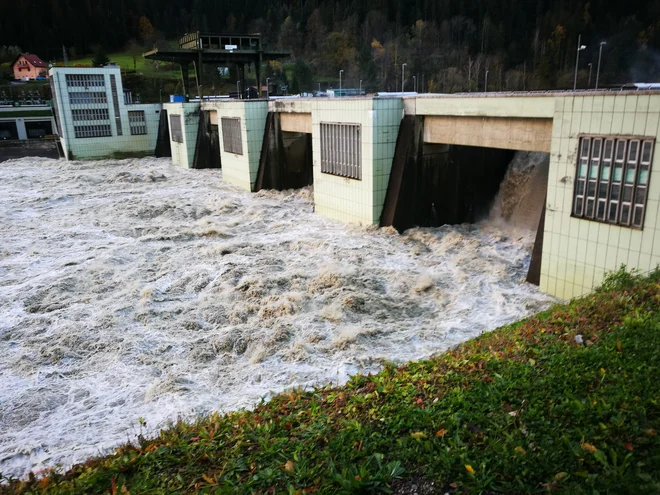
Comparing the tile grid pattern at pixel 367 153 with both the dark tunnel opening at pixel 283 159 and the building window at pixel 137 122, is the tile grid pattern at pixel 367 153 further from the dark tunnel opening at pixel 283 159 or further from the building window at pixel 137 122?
the building window at pixel 137 122

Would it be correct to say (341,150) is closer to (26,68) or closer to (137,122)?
(137,122)

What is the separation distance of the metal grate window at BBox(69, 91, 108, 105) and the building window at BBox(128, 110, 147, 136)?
1.76 m

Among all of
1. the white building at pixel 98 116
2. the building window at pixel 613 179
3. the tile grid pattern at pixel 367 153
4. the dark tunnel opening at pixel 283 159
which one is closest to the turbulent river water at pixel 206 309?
the tile grid pattern at pixel 367 153

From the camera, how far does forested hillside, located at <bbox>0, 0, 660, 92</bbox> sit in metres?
58.3

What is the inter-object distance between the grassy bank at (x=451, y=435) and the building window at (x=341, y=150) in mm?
9959

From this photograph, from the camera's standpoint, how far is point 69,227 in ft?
57.0

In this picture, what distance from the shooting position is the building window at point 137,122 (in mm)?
35031

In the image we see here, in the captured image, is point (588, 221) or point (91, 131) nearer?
point (588, 221)

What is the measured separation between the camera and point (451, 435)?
461 cm

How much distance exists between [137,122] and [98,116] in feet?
7.83

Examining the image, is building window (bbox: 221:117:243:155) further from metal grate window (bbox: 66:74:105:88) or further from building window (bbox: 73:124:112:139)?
metal grate window (bbox: 66:74:105:88)

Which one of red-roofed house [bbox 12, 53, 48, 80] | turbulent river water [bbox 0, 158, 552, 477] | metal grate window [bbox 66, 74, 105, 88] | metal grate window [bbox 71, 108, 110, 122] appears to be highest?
red-roofed house [bbox 12, 53, 48, 80]

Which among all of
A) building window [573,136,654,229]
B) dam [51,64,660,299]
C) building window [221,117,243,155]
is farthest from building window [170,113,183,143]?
building window [573,136,654,229]

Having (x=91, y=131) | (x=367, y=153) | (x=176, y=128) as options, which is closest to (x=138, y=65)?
(x=91, y=131)
